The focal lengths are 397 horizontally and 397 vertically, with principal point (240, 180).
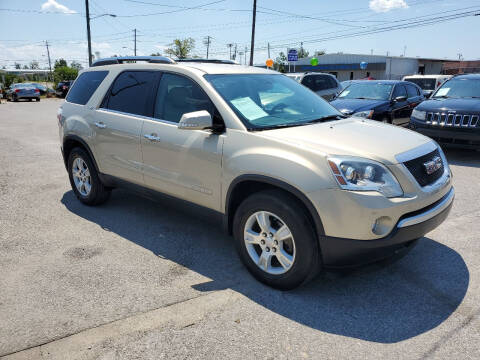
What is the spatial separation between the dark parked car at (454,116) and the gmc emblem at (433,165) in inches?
194

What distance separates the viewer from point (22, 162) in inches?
312

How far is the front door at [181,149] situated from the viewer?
11.4 ft

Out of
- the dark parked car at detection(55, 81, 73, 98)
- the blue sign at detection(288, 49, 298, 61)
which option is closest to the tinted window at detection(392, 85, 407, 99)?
the blue sign at detection(288, 49, 298, 61)

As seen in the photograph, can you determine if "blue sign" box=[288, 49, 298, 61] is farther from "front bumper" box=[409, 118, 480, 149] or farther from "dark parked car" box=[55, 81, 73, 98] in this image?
"dark parked car" box=[55, 81, 73, 98]

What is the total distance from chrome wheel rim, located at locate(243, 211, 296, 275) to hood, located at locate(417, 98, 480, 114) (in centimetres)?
615

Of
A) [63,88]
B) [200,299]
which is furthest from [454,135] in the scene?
[63,88]

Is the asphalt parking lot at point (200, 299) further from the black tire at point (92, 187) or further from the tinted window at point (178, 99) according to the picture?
the tinted window at point (178, 99)

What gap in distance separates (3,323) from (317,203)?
7.77 feet

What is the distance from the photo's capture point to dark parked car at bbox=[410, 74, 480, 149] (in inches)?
295

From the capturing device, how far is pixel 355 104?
364 inches

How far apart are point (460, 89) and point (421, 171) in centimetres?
687

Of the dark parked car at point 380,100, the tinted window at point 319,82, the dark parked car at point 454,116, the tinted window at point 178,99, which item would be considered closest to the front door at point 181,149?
the tinted window at point 178,99

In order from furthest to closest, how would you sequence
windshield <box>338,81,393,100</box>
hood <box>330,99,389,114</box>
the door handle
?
1. windshield <box>338,81,393,100</box>
2. hood <box>330,99,389,114</box>
3. the door handle

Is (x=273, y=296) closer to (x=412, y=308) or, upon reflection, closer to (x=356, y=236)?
(x=356, y=236)
